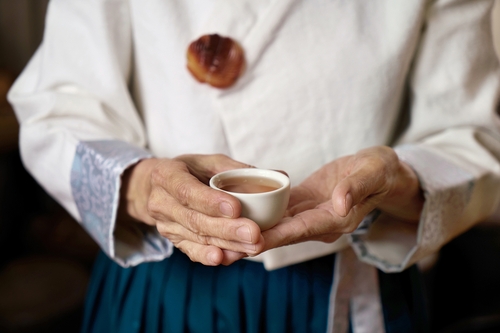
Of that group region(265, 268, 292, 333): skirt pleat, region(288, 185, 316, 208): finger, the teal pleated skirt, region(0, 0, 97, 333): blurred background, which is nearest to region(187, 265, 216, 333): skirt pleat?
the teal pleated skirt

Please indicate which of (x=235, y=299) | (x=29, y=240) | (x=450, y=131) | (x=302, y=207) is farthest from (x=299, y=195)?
(x=29, y=240)

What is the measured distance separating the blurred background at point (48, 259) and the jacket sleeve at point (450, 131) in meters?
1.14

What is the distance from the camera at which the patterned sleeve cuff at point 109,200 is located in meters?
0.83

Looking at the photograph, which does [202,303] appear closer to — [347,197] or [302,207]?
[302,207]

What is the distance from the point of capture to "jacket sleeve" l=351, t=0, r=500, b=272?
884 millimetres

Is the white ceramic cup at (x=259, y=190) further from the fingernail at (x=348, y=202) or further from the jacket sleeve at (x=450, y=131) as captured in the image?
the jacket sleeve at (x=450, y=131)

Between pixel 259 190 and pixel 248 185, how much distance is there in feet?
0.07

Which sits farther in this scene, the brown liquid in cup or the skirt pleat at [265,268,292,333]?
the skirt pleat at [265,268,292,333]

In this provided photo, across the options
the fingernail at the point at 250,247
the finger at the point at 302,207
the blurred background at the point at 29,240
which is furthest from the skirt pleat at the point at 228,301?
the blurred background at the point at 29,240

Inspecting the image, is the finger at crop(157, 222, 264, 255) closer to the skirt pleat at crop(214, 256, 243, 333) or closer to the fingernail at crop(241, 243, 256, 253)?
the fingernail at crop(241, 243, 256, 253)

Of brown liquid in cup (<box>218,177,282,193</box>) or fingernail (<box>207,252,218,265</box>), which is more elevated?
brown liquid in cup (<box>218,177,282,193</box>)

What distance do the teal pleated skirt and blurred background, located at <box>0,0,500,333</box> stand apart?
3.27 feet

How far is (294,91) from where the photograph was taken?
87 cm

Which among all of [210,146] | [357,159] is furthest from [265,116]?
[357,159]
